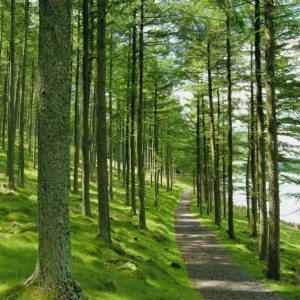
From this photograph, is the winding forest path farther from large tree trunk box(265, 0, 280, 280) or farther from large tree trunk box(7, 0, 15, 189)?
large tree trunk box(7, 0, 15, 189)

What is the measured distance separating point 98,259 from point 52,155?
5.47m

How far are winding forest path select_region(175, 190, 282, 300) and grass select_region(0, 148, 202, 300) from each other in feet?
1.57

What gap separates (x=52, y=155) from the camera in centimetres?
472

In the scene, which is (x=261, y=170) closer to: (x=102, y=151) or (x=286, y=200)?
(x=102, y=151)

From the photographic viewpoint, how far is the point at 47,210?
4727mm

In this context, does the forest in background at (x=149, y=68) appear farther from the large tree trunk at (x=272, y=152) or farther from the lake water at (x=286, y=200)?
the lake water at (x=286, y=200)

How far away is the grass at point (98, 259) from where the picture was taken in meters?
6.80

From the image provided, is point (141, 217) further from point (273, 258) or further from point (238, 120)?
point (238, 120)

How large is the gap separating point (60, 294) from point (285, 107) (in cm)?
1609

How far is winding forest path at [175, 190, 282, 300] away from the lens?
10055 mm

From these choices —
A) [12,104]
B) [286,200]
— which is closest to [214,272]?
[12,104]

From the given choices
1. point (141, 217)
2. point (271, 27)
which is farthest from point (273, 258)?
point (271, 27)

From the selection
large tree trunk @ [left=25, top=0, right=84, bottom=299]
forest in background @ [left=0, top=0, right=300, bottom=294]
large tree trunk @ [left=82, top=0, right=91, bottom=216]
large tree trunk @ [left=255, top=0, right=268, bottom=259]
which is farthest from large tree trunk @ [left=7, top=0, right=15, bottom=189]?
large tree trunk @ [left=25, top=0, right=84, bottom=299]

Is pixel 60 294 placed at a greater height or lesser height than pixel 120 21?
lesser
